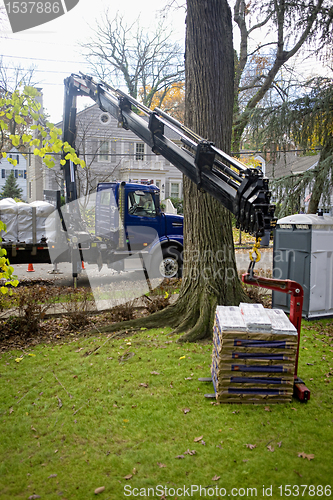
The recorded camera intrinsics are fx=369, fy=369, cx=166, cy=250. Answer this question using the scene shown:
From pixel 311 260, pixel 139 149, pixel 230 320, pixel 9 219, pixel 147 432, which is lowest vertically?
pixel 147 432

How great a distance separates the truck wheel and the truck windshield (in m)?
1.24

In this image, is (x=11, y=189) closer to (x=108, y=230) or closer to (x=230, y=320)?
(x=108, y=230)

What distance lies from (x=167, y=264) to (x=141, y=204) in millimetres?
1932

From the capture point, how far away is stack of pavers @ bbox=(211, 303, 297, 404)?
371 cm

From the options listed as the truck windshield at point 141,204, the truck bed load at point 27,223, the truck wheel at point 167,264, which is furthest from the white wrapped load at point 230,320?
the truck bed load at point 27,223

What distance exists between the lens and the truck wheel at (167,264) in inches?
412

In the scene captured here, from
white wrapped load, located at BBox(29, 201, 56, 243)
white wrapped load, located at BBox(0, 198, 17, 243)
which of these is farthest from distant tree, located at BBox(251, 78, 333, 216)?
white wrapped load, located at BBox(0, 198, 17, 243)

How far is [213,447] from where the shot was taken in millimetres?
3111

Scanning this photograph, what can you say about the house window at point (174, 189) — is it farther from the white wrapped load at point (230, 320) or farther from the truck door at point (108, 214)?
the white wrapped load at point (230, 320)

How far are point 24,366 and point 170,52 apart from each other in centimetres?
2834

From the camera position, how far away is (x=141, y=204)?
10852 mm

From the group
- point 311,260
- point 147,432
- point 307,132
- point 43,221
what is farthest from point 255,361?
point 43,221

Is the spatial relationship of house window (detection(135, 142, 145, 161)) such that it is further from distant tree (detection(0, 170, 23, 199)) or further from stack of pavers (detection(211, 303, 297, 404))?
stack of pavers (detection(211, 303, 297, 404))

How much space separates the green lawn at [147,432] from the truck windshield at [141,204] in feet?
20.3
